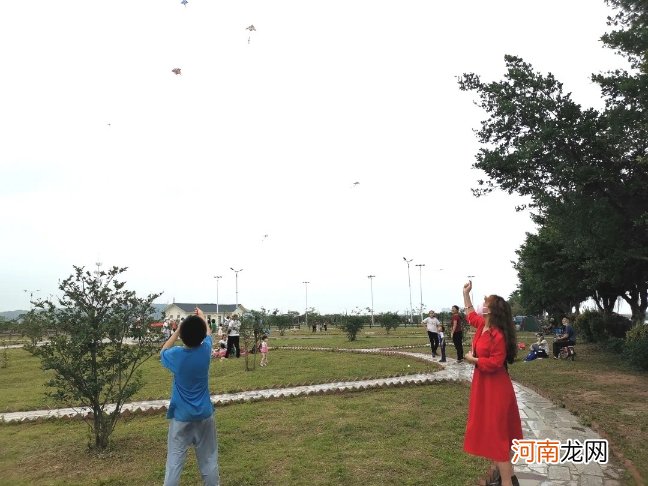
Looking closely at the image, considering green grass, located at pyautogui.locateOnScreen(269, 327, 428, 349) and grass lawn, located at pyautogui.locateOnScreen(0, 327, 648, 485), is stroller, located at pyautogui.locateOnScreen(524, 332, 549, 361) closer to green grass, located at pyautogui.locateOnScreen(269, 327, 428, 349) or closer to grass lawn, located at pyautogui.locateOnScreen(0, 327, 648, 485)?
grass lawn, located at pyautogui.locateOnScreen(0, 327, 648, 485)

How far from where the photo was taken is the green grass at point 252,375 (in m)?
11.1

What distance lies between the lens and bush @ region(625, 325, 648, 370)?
12805 millimetres

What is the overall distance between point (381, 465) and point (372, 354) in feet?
44.8

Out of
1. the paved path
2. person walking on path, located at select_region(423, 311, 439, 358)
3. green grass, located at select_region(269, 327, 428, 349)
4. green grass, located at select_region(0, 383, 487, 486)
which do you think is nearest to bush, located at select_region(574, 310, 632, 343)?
green grass, located at select_region(269, 327, 428, 349)

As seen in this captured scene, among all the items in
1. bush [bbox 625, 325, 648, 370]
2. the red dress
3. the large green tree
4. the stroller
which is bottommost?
the stroller

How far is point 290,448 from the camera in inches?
236

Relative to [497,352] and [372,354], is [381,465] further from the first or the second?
[372,354]

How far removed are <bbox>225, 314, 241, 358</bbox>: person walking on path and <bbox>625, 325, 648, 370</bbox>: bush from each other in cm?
1224

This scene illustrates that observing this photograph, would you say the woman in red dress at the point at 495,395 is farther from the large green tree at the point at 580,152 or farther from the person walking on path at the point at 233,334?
the person walking on path at the point at 233,334

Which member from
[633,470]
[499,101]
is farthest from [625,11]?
[633,470]

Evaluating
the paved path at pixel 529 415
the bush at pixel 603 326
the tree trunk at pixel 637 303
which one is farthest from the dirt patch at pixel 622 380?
the tree trunk at pixel 637 303

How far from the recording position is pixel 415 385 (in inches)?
422

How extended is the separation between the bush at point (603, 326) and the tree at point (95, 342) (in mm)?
21899

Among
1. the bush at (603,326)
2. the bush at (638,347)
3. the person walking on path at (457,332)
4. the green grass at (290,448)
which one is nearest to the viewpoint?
the green grass at (290,448)
